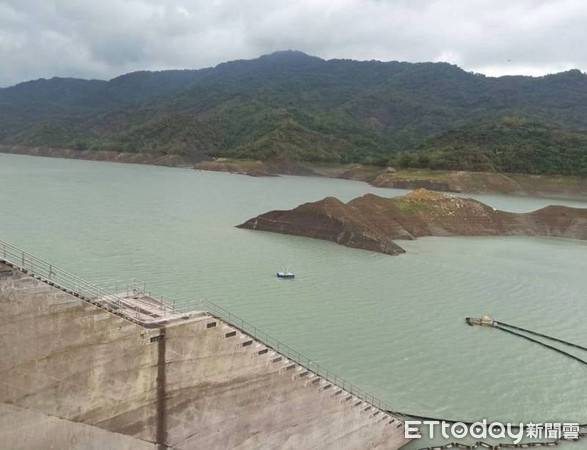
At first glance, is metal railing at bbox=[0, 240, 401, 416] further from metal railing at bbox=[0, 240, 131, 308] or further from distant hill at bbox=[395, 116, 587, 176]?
distant hill at bbox=[395, 116, 587, 176]

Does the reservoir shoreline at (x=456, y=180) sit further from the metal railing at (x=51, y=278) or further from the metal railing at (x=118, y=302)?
the metal railing at (x=51, y=278)

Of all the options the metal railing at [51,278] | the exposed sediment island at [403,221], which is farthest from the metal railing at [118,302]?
the exposed sediment island at [403,221]

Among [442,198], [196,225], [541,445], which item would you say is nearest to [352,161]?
[442,198]

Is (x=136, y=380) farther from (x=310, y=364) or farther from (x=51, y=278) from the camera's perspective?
(x=310, y=364)

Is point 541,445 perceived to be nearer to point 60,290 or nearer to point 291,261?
point 60,290

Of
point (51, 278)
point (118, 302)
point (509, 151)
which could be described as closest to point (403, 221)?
point (118, 302)
